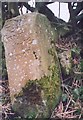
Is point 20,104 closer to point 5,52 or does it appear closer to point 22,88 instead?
point 22,88

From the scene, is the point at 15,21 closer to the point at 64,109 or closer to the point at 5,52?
the point at 5,52

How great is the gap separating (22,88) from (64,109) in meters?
0.22

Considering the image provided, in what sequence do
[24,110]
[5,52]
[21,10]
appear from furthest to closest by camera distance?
[21,10], [5,52], [24,110]

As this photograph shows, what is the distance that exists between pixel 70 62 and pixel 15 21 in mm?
330

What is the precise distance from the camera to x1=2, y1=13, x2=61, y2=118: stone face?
1422mm

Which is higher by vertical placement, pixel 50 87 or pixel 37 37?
pixel 37 37

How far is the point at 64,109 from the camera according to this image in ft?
4.93

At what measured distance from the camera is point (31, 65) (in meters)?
1.45

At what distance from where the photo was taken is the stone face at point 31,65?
142 cm

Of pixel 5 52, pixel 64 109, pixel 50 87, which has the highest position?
pixel 5 52

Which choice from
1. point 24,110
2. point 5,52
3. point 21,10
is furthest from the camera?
point 21,10

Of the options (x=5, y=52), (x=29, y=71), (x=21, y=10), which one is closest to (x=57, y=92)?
(x=29, y=71)

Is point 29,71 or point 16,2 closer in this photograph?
point 29,71

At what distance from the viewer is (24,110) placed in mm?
1423
